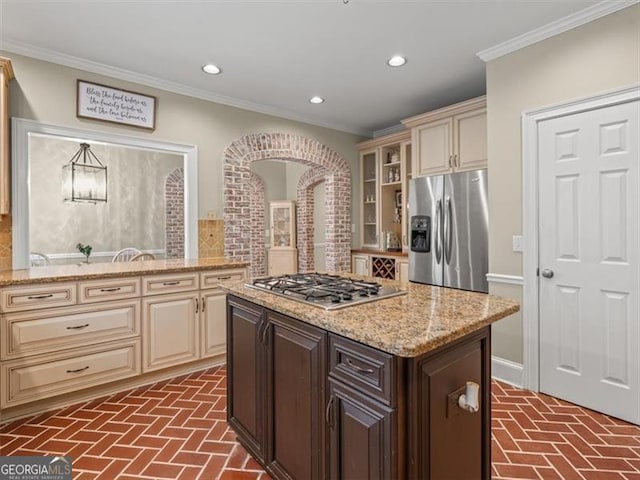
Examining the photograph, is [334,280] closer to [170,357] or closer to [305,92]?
[170,357]

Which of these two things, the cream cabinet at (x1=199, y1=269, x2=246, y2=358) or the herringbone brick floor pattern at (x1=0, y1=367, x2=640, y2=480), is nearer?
the herringbone brick floor pattern at (x1=0, y1=367, x2=640, y2=480)

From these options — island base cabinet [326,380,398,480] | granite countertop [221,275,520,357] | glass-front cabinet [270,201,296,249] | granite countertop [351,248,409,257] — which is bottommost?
island base cabinet [326,380,398,480]

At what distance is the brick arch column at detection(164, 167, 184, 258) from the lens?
4116mm

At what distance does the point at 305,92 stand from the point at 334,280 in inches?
98.1

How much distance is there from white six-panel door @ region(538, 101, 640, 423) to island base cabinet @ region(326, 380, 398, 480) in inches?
83.0

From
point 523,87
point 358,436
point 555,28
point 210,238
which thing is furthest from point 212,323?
point 555,28

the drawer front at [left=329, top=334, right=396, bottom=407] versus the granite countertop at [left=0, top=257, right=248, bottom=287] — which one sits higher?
the granite countertop at [left=0, top=257, right=248, bottom=287]

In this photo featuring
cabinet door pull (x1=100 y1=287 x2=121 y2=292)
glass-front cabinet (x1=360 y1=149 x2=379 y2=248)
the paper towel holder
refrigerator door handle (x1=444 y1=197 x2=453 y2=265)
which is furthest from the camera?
glass-front cabinet (x1=360 y1=149 x2=379 y2=248)

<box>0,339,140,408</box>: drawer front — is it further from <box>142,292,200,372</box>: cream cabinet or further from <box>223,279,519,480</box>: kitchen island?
<box>223,279,519,480</box>: kitchen island

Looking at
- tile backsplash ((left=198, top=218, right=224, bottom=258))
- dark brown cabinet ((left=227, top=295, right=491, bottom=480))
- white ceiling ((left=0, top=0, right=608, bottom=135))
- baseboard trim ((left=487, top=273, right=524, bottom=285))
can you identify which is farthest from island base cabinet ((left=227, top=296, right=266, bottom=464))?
baseboard trim ((left=487, top=273, right=524, bottom=285))

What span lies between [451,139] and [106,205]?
467 centimetres

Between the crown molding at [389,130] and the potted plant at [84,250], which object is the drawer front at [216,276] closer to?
the potted plant at [84,250]
